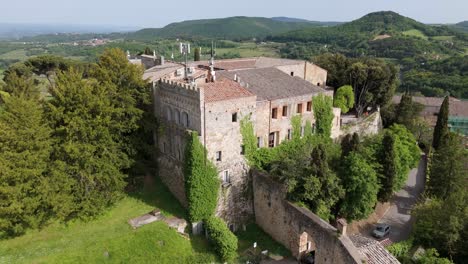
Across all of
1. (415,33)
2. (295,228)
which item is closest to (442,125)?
(295,228)

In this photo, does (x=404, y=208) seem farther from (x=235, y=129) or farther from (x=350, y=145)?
(x=235, y=129)

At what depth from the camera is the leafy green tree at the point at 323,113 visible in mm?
42531

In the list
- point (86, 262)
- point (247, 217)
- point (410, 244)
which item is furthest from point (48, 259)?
point (410, 244)

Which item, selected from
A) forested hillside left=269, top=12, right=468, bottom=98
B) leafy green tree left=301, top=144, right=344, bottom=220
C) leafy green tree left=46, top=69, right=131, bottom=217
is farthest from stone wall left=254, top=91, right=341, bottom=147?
forested hillside left=269, top=12, right=468, bottom=98

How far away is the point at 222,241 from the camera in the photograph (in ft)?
105

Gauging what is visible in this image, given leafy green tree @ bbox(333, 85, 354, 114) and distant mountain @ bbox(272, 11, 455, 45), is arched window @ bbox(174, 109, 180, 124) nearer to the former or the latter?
leafy green tree @ bbox(333, 85, 354, 114)

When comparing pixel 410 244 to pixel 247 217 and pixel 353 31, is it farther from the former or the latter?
pixel 353 31

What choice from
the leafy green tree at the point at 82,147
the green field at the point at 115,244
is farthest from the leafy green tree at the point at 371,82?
the leafy green tree at the point at 82,147

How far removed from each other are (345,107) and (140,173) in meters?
33.4

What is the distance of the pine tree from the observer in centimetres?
3909

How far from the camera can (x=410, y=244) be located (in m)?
34.9

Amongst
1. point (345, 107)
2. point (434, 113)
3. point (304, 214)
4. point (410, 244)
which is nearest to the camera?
point (304, 214)

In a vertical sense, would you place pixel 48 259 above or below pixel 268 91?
below

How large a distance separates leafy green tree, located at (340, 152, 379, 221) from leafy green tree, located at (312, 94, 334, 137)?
755 centimetres
